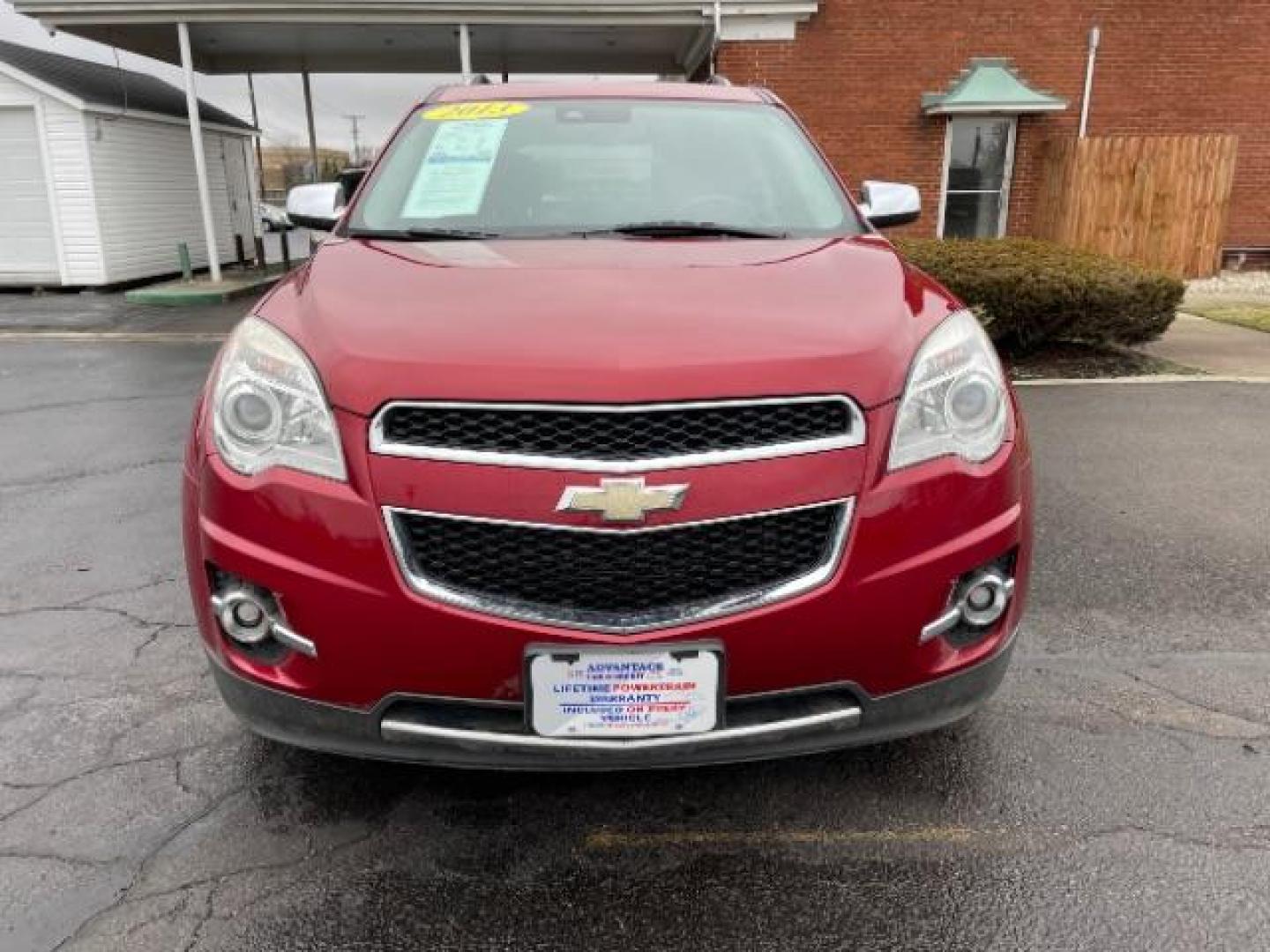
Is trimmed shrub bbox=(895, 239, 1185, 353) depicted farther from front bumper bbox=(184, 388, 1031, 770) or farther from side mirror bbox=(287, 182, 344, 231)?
front bumper bbox=(184, 388, 1031, 770)

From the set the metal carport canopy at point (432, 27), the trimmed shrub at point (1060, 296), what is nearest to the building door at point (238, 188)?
the metal carport canopy at point (432, 27)

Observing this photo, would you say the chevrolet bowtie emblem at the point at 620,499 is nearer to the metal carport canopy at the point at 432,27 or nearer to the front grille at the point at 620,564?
the front grille at the point at 620,564

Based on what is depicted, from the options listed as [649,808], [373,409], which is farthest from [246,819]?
[373,409]

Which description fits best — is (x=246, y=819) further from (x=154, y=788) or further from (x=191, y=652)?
(x=191, y=652)

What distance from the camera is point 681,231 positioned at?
2939 mm

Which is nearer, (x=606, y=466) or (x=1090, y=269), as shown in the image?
(x=606, y=466)

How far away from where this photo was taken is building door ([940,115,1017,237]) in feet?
43.8

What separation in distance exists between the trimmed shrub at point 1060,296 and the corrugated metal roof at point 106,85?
12897 mm

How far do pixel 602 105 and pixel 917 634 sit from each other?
230cm

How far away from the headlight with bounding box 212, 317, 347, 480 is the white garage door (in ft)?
49.1

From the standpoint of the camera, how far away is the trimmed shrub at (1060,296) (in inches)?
286

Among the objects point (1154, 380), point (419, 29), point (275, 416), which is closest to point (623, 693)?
point (275, 416)

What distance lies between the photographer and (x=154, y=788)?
2545 millimetres

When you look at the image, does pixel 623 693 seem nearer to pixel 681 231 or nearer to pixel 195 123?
pixel 681 231
